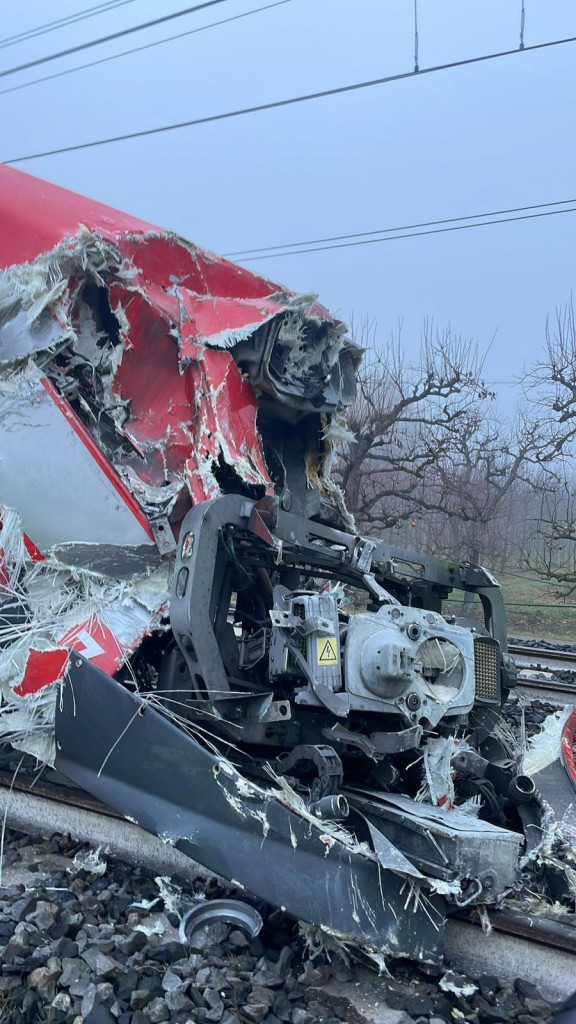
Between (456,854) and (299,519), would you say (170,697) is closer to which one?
(299,519)

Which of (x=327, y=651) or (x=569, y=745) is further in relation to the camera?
(x=569, y=745)

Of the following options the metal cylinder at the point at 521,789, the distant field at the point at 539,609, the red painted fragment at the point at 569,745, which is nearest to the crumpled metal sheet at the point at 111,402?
the metal cylinder at the point at 521,789

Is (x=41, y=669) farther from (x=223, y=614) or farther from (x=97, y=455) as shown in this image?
(x=97, y=455)

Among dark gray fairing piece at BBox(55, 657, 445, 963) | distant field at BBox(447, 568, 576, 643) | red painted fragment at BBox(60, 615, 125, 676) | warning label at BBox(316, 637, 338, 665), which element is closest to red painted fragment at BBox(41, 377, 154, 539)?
red painted fragment at BBox(60, 615, 125, 676)

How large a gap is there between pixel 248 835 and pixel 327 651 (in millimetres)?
823

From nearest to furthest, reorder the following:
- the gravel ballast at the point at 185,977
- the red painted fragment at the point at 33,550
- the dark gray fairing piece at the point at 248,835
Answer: the gravel ballast at the point at 185,977 → the dark gray fairing piece at the point at 248,835 → the red painted fragment at the point at 33,550

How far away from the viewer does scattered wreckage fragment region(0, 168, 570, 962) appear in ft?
9.84

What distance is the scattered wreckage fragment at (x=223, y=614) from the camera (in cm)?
300

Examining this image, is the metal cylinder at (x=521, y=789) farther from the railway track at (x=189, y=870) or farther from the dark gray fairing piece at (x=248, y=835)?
the dark gray fairing piece at (x=248, y=835)

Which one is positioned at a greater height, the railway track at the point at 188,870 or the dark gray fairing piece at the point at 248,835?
the dark gray fairing piece at the point at 248,835

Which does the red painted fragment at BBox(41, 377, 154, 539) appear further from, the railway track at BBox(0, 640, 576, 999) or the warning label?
the railway track at BBox(0, 640, 576, 999)

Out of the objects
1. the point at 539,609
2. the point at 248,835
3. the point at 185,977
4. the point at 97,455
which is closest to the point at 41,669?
the point at 97,455

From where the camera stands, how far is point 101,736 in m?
3.27

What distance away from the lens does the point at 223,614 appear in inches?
146
